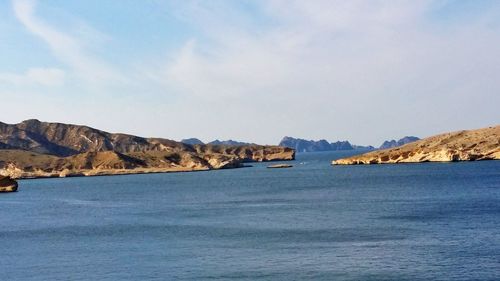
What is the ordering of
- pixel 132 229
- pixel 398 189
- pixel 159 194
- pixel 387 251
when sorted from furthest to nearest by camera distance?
pixel 159 194 < pixel 398 189 < pixel 132 229 < pixel 387 251

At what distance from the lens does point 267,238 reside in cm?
7725

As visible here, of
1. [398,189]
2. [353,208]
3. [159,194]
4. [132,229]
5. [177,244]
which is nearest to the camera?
[177,244]

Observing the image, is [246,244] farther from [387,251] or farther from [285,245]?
[387,251]

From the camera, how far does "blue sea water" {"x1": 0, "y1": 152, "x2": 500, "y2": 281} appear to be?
58906mm

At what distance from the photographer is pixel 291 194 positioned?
147 meters

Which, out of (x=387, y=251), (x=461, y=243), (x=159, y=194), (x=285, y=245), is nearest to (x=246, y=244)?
(x=285, y=245)

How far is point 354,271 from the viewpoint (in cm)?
5662

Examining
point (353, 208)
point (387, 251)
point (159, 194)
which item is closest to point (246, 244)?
point (387, 251)

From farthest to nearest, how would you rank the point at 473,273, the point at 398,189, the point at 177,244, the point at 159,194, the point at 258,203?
the point at 159,194
the point at 398,189
the point at 258,203
the point at 177,244
the point at 473,273

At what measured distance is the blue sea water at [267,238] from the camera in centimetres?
5891

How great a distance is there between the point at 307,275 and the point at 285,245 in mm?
15474

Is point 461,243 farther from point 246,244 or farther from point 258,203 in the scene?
point 258,203

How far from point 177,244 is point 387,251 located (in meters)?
24.7

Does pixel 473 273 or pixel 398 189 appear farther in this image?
pixel 398 189
